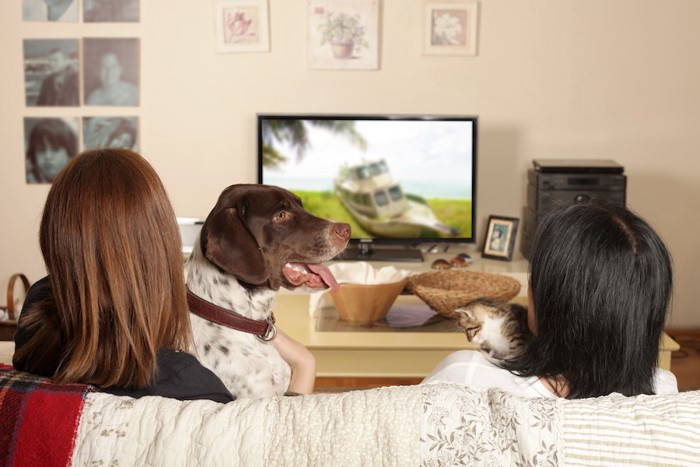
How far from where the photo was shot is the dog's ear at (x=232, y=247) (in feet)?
5.94

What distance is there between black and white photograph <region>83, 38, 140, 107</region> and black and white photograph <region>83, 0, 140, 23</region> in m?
0.11

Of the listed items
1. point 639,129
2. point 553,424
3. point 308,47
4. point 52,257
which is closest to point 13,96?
point 308,47

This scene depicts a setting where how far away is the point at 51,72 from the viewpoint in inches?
185

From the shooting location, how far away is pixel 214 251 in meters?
1.81

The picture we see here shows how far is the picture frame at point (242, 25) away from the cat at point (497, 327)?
3.10 meters

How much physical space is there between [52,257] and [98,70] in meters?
3.62

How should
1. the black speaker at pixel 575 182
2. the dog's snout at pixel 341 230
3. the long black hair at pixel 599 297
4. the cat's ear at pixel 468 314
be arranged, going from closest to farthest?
the long black hair at pixel 599 297, the cat's ear at pixel 468 314, the dog's snout at pixel 341 230, the black speaker at pixel 575 182

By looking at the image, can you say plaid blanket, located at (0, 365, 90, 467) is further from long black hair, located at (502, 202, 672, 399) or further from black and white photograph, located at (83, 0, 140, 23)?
black and white photograph, located at (83, 0, 140, 23)

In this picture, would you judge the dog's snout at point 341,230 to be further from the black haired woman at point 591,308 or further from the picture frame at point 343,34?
the picture frame at point 343,34

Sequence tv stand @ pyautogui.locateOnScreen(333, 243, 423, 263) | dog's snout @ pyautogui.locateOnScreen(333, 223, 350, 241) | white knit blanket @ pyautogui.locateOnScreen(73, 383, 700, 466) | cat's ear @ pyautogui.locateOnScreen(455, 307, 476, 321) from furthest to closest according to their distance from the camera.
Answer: tv stand @ pyautogui.locateOnScreen(333, 243, 423, 263)
dog's snout @ pyautogui.locateOnScreen(333, 223, 350, 241)
cat's ear @ pyautogui.locateOnScreen(455, 307, 476, 321)
white knit blanket @ pyautogui.locateOnScreen(73, 383, 700, 466)

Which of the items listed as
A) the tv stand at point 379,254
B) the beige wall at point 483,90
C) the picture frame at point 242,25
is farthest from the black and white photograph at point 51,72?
the tv stand at point 379,254

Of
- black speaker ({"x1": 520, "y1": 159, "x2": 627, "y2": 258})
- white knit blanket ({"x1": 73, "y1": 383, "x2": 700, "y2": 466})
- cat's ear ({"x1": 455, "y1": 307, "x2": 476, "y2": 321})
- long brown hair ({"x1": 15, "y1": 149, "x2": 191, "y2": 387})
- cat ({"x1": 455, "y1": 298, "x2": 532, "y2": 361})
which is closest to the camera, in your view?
white knit blanket ({"x1": 73, "y1": 383, "x2": 700, "y2": 466})

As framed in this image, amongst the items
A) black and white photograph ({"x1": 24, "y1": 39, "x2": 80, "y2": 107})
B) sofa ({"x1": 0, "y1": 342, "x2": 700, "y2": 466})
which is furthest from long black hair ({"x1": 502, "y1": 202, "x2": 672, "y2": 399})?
black and white photograph ({"x1": 24, "y1": 39, "x2": 80, "y2": 107})

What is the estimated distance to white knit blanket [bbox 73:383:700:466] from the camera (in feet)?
3.50
